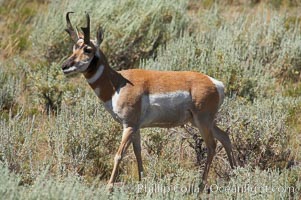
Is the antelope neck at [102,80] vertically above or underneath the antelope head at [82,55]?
underneath

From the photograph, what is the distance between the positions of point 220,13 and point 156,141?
6538 mm

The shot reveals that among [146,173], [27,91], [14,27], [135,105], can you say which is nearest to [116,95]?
[135,105]

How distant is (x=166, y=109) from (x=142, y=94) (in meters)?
0.31

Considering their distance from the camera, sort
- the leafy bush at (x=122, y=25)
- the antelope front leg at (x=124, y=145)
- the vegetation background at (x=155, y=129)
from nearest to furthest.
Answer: the vegetation background at (x=155, y=129) < the antelope front leg at (x=124, y=145) < the leafy bush at (x=122, y=25)

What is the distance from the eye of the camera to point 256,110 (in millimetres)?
9570

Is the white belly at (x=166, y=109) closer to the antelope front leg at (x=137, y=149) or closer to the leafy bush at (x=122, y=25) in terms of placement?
the antelope front leg at (x=137, y=149)

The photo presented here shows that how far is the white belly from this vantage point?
802 cm

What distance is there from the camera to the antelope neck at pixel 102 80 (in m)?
8.05

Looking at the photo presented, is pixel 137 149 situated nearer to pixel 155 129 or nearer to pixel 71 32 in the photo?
pixel 155 129

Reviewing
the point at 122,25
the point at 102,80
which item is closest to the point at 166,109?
the point at 102,80

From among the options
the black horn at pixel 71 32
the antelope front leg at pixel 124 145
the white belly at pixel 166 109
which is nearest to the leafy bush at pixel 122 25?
the black horn at pixel 71 32

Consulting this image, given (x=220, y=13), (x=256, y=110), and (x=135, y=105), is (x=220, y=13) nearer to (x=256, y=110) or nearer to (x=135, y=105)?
(x=256, y=110)

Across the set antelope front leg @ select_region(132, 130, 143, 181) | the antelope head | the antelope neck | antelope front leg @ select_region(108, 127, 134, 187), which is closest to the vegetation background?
antelope front leg @ select_region(132, 130, 143, 181)

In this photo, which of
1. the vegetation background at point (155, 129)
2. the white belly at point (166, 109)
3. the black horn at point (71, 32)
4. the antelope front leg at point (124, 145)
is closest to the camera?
the vegetation background at point (155, 129)
